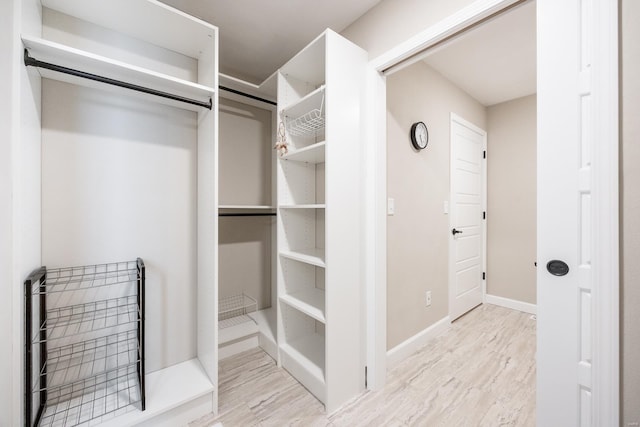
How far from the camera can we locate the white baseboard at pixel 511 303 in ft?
10.2

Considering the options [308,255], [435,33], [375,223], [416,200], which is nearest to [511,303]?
[416,200]

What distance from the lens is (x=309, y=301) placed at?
192 centimetres

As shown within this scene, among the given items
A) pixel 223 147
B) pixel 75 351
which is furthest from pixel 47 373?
pixel 223 147

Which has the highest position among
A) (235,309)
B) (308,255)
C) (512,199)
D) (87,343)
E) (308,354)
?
(512,199)

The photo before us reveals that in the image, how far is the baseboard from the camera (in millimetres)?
2086

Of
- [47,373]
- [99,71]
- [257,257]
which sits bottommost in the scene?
[47,373]

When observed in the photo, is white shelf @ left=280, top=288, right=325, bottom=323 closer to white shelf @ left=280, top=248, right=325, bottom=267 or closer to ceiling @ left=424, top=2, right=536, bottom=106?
white shelf @ left=280, top=248, right=325, bottom=267

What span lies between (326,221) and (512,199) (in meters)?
2.94

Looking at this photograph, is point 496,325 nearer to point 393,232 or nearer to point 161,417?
point 393,232

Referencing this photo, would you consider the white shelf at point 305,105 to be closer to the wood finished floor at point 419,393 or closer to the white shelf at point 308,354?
the white shelf at point 308,354

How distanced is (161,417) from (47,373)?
642 mm

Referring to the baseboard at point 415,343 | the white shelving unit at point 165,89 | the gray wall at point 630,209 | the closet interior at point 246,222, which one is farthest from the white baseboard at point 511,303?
the white shelving unit at point 165,89

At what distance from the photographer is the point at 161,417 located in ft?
4.56

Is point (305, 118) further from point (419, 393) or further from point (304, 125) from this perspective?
point (419, 393)
